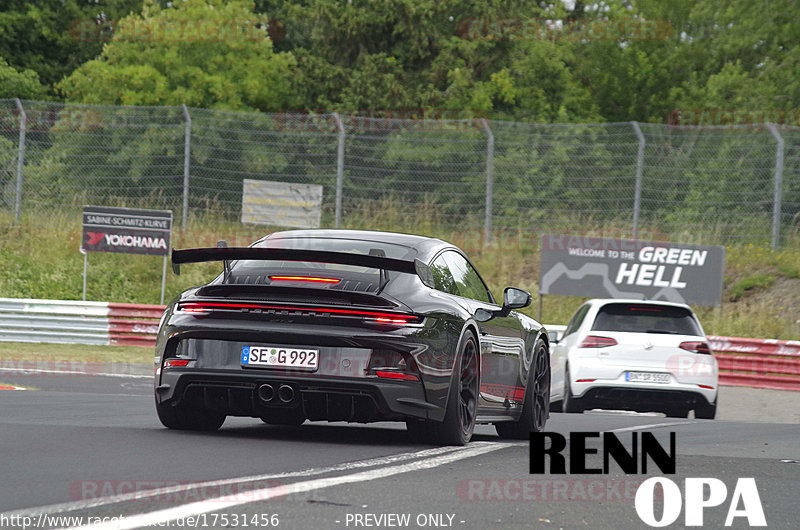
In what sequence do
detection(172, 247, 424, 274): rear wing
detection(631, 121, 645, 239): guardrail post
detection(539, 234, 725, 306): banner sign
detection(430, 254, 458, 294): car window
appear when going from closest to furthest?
detection(172, 247, 424, 274): rear wing
detection(430, 254, 458, 294): car window
detection(539, 234, 725, 306): banner sign
detection(631, 121, 645, 239): guardrail post

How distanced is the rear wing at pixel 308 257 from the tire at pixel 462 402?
0.67m

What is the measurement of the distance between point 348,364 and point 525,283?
2099 cm

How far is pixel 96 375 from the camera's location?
17.3 metres

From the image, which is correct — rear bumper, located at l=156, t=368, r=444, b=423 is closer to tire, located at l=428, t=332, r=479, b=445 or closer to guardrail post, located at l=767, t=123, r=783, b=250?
tire, located at l=428, t=332, r=479, b=445

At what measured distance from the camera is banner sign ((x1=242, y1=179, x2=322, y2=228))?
27.9m

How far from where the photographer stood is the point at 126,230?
27.2 m

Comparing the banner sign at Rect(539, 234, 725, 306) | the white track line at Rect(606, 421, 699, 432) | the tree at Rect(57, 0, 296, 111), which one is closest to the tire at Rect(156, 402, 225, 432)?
the white track line at Rect(606, 421, 699, 432)

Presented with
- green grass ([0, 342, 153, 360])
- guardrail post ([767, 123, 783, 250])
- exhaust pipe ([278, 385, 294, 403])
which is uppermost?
guardrail post ([767, 123, 783, 250])

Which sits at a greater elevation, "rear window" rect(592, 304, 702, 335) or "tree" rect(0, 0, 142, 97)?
"tree" rect(0, 0, 142, 97)

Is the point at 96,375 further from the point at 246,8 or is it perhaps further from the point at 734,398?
the point at 246,8

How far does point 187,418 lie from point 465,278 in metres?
2.26

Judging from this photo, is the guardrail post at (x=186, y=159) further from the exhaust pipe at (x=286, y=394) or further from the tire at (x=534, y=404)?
the exhaust pipe at (x=286, y=394)

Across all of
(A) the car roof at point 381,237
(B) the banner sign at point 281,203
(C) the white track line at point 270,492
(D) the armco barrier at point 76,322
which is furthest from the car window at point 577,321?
(B) the banner sign at point 281,203

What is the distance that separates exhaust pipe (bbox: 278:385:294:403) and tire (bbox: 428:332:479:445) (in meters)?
0.91
